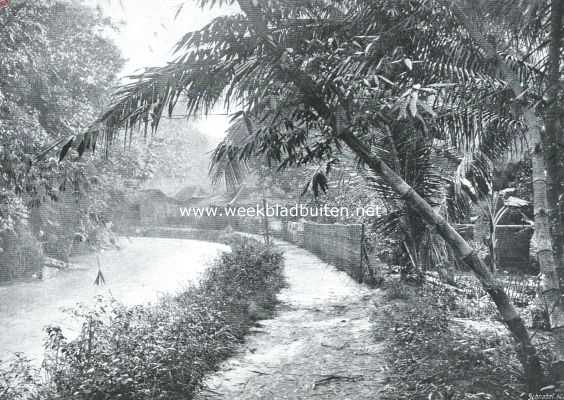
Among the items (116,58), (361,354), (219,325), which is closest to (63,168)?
(219,325)

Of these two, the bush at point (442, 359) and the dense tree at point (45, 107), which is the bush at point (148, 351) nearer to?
the dense tree at point (45, 107)

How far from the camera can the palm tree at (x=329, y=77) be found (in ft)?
11.5

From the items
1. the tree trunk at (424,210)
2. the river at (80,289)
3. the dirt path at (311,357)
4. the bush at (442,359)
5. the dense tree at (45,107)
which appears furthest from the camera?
the river at (80,289)

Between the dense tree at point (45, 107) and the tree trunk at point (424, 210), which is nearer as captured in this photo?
the tree trunk at point (424, 210)

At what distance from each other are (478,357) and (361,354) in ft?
6.20

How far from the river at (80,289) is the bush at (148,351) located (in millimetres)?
1900

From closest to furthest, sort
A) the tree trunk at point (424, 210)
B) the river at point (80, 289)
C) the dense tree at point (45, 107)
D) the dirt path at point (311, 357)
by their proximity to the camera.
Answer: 1. the tree trunk at point (424, 210)
2. the dirt path at point (311, 357)
3. the dense tree at point (45, 107)
4. the river at point (80, 289)

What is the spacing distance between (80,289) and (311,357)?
13.0 m

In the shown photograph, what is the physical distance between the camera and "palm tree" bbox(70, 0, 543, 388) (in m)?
3.51

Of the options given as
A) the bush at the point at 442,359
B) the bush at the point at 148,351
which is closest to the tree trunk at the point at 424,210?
the bush at the point at 442,359

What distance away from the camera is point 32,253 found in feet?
55.6

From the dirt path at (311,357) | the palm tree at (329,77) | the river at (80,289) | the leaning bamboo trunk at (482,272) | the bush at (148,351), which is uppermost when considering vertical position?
the palm tree at (329,77)

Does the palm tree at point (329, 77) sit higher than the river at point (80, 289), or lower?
higher

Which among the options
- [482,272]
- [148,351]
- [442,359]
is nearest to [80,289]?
[148,351]
